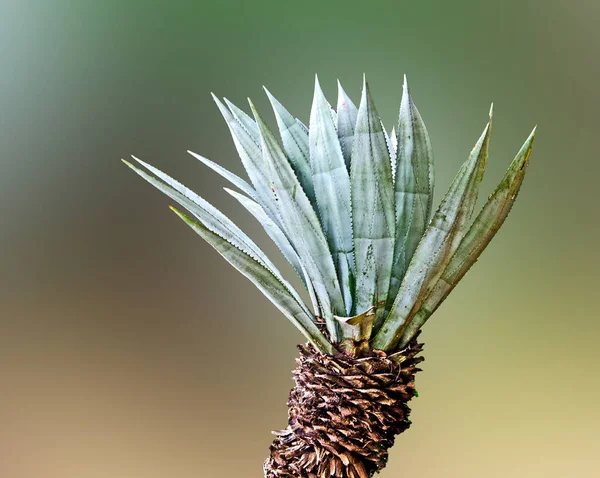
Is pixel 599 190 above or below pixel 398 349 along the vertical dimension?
above

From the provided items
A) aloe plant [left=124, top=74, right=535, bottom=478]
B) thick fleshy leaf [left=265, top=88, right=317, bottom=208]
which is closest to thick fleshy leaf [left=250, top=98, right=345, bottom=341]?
aloe plant [left=124, top=74, right=535, bottom=478]

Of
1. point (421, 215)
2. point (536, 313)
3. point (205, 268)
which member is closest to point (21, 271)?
point (205, 268)

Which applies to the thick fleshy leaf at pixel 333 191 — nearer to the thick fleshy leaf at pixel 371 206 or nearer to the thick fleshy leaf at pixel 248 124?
the thick fleshy leaf at pixel 371 206

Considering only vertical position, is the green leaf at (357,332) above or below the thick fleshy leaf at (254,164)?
below

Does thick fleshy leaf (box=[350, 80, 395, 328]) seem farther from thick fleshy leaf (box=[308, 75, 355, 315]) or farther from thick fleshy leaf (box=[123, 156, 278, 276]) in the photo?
thick fleshy leaf (box=[123, 156, 278, 276])

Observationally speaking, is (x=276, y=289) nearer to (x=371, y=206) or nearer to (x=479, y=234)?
(x=371, y=206)

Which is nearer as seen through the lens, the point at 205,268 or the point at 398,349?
the point at 398,349

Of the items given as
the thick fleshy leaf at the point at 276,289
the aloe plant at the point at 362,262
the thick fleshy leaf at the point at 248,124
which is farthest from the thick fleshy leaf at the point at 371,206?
the thick fleshy leaf at the point at 248,124

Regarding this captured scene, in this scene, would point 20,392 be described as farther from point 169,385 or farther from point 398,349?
point 398,349
